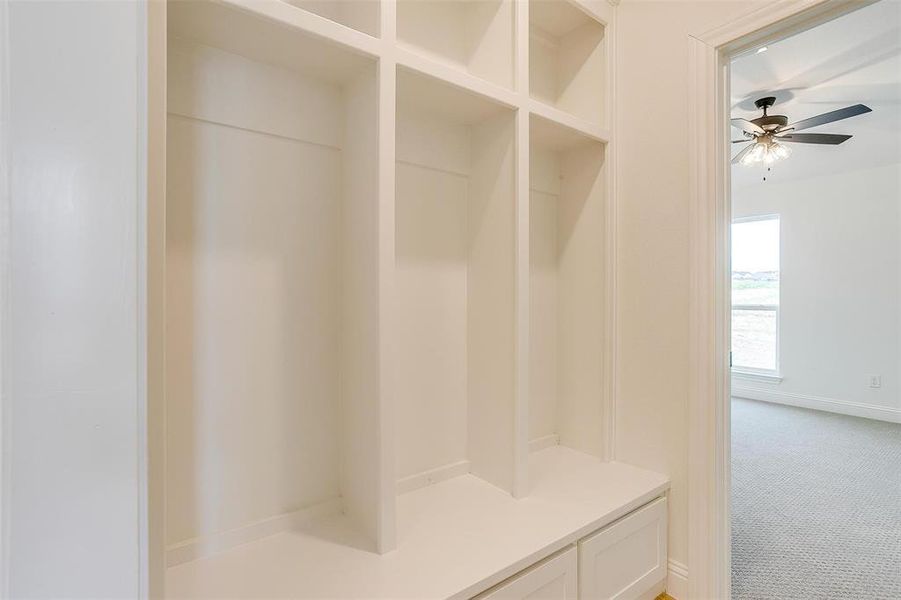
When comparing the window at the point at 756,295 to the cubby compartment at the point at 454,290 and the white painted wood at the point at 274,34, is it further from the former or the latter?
the white painted wood at the point at 274,34

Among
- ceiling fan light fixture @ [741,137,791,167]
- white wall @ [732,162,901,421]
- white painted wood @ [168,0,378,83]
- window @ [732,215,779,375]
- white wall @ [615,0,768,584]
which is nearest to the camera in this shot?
white painted wood @ [168,0,378,83]

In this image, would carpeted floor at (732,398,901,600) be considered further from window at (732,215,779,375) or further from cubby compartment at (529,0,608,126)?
cubby compartment at (529,0,608,126)

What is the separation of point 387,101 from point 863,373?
18.4 feet

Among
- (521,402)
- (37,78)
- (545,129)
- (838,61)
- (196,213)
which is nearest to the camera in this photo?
(37,78)

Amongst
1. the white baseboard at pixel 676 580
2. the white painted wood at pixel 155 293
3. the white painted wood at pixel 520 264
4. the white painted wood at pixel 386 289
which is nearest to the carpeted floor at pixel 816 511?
the white baseboard at pixel 676 580

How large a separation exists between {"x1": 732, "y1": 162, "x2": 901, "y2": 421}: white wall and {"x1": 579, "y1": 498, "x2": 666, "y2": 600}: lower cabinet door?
406 centimetres

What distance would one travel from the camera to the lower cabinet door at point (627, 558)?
138cm

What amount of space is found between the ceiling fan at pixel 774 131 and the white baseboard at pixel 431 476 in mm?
2713

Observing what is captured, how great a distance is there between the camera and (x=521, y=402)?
154cm

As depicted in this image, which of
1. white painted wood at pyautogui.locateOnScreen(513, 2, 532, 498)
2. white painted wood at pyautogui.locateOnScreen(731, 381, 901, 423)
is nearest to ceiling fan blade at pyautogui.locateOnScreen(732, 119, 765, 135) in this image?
white painted wood at pyautogui.locateOnScreen(513, 2, 532, 498)

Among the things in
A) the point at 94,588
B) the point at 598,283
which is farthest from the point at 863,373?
the point at 94,588

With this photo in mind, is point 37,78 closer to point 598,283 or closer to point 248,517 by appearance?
point 248,517

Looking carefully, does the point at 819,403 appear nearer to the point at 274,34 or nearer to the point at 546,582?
the point at 546,582

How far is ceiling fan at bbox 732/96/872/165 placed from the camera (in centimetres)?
279
